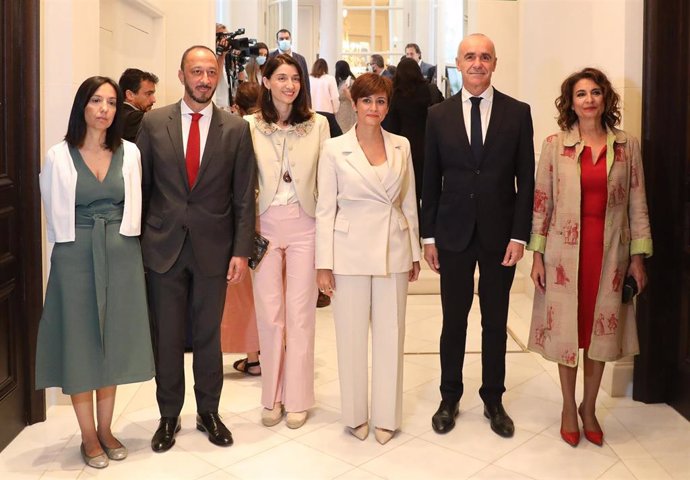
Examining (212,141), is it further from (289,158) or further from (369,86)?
(369,86)

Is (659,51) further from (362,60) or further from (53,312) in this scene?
(362,60)

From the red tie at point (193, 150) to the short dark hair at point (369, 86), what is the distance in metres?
0.69

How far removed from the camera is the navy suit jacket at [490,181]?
11.3 feet

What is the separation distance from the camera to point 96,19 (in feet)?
13.3

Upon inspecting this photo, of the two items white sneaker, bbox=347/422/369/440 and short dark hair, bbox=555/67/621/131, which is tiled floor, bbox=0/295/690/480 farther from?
short dark hair, bbox=555/67/621/131

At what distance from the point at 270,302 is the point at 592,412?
1.52m

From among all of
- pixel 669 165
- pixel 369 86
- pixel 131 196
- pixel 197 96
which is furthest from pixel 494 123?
pixel 131 196

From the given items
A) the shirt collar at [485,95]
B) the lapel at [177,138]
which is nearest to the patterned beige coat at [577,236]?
the shirt collar at [485,95]

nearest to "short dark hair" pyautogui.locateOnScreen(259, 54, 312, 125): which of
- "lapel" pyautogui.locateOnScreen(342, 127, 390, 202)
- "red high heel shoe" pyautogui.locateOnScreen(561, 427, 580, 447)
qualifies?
"lapel" pyautogui.locateOnScreen(342, 127, 390, 202)

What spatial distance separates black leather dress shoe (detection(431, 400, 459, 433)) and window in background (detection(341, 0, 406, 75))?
35.9 ft

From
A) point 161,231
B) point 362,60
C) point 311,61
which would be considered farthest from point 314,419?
point 311,61

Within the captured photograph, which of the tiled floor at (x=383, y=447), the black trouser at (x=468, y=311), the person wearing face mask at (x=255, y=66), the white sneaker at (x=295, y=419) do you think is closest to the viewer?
the tiled floor at (x=383, y=447)

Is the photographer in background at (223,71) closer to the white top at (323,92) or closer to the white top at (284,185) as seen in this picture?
the white top at (323,92)

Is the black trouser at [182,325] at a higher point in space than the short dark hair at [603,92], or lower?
lower
